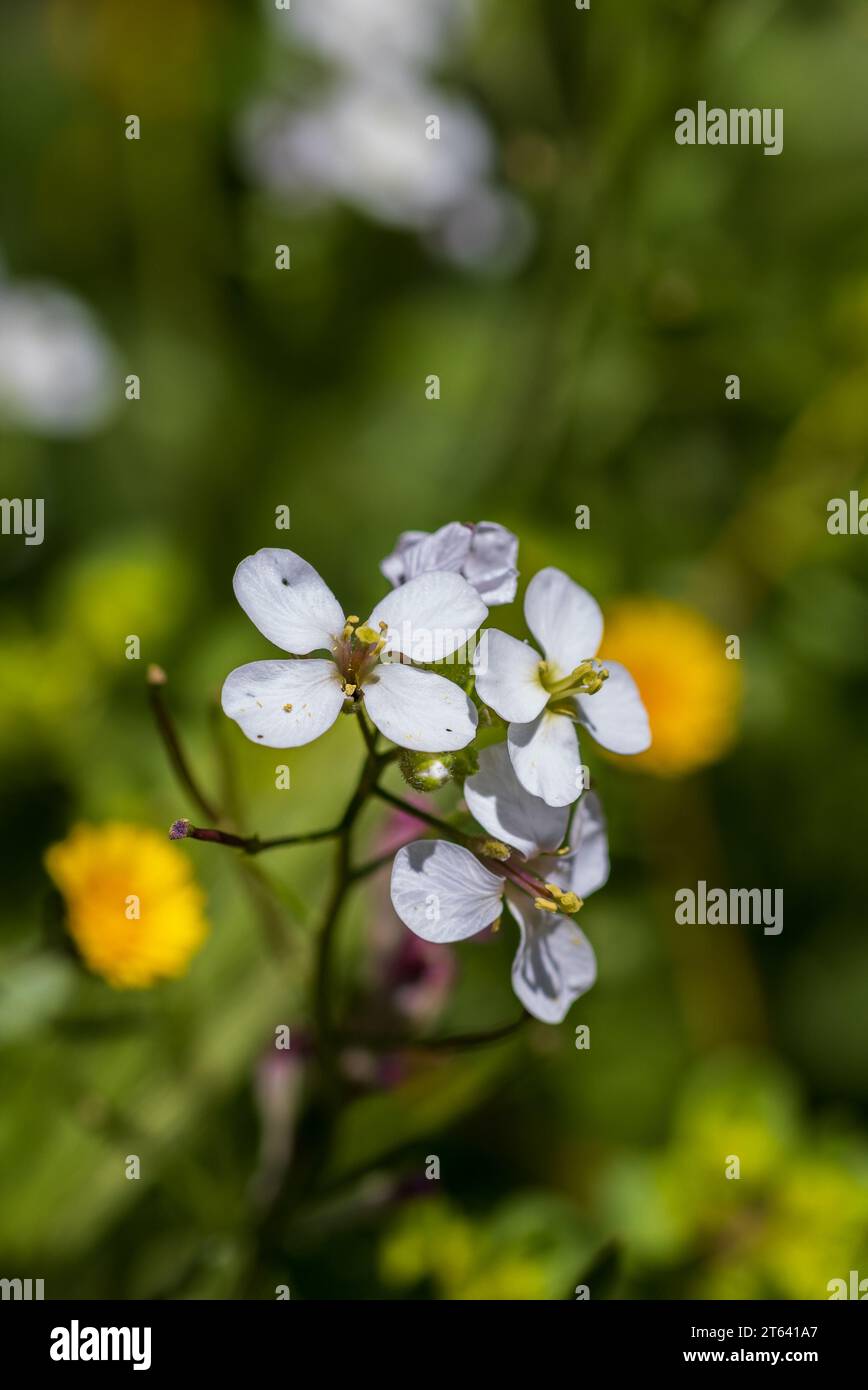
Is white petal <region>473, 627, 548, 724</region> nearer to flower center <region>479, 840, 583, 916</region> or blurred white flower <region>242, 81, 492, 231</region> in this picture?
flower center <region>479, 840, 583, 916</region>

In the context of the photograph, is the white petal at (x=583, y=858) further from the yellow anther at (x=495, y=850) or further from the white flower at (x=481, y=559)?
the white flower at (x=481, y=559)

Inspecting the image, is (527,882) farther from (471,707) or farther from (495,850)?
(471,707)

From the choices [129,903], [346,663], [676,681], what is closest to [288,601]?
[346,663]

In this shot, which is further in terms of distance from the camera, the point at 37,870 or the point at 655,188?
the point at 655,188

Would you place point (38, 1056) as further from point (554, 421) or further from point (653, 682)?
point (554, 421)

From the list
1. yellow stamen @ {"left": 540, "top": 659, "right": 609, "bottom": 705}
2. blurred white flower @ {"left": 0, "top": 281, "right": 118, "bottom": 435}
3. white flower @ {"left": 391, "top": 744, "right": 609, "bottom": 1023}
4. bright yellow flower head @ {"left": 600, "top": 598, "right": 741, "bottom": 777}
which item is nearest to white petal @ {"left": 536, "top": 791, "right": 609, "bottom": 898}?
white flower @ {"left": 391, "top": 744, "right": 609, "bottom": 1023}

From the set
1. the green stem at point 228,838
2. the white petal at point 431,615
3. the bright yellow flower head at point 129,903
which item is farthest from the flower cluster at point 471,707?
the bright yellow flower head at point 129,903

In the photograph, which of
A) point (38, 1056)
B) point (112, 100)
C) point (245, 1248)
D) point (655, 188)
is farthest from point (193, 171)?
→ point (245, 1248)

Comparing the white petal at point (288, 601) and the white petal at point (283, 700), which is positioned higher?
the white petal at point (288, 601)
